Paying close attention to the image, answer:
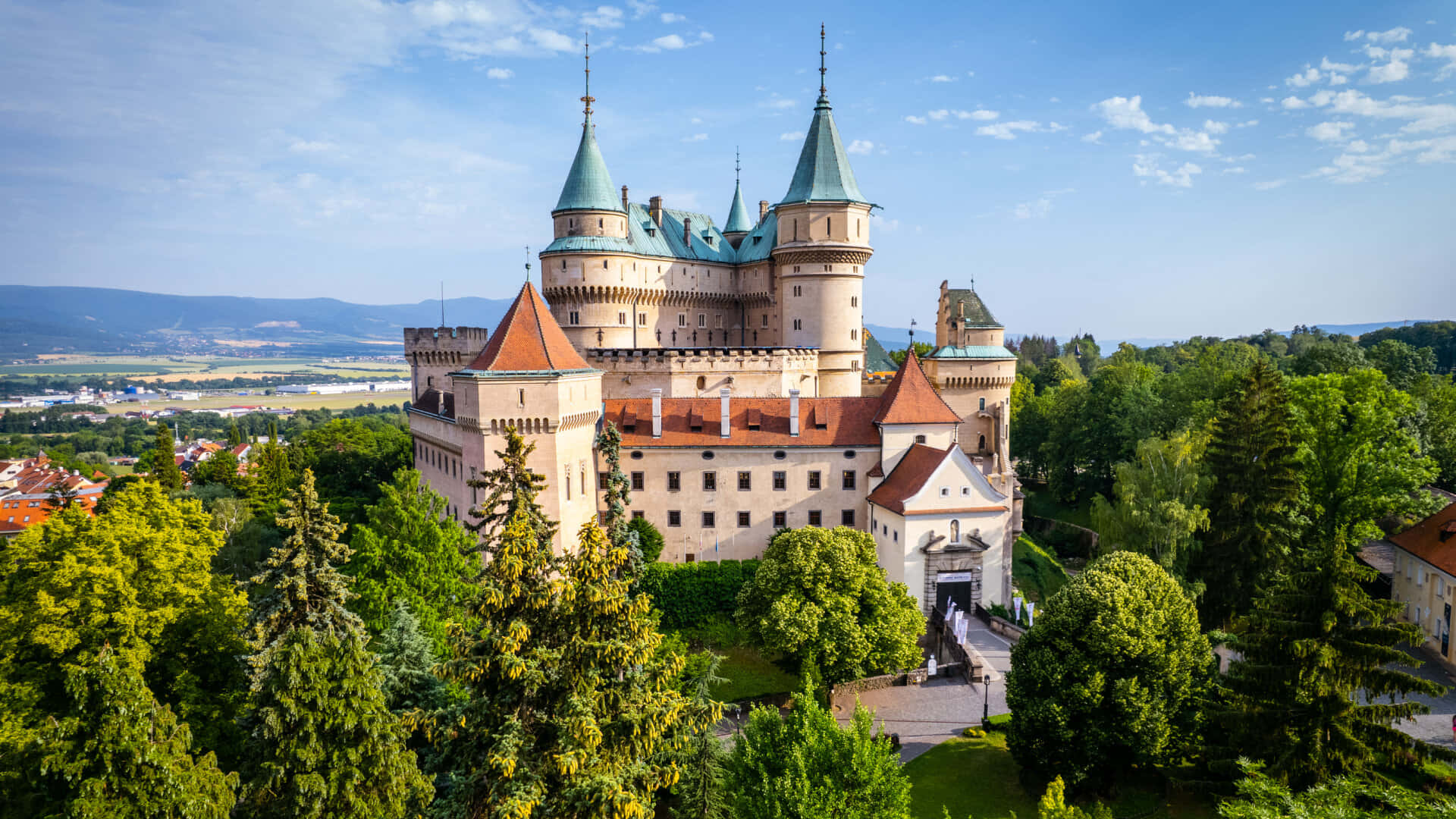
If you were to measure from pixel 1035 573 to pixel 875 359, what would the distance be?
90.5 feet

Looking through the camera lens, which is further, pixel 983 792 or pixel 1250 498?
pixel 1250 498

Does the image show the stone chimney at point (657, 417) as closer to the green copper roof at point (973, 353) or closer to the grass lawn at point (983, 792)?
the green copper roof at point (973, 353)

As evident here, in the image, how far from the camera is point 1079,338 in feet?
609

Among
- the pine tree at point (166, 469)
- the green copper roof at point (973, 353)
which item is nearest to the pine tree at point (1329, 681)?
the green copper roof at point (973, 353)

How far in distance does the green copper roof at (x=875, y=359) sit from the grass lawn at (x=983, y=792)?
138ft

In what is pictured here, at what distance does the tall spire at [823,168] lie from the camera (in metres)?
54.4

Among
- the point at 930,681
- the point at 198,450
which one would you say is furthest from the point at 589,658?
the point at 198,450

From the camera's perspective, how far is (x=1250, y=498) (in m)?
42.0

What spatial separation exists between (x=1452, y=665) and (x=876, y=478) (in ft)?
82.7

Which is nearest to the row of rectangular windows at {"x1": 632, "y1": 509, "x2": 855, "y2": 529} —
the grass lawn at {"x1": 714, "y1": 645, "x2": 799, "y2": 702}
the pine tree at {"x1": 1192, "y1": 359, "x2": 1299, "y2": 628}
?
the grass lawn at {"x1": 714, "y1": 645, "x2": 799, "y2": 702}

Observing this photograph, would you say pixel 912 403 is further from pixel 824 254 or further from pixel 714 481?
pixel 824 254

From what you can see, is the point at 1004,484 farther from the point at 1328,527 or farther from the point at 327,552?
the point at 327,552

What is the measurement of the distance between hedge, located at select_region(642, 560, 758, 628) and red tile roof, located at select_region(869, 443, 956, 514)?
7398 millimetres

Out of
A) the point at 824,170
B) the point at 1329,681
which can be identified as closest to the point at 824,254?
the point at 824,170
